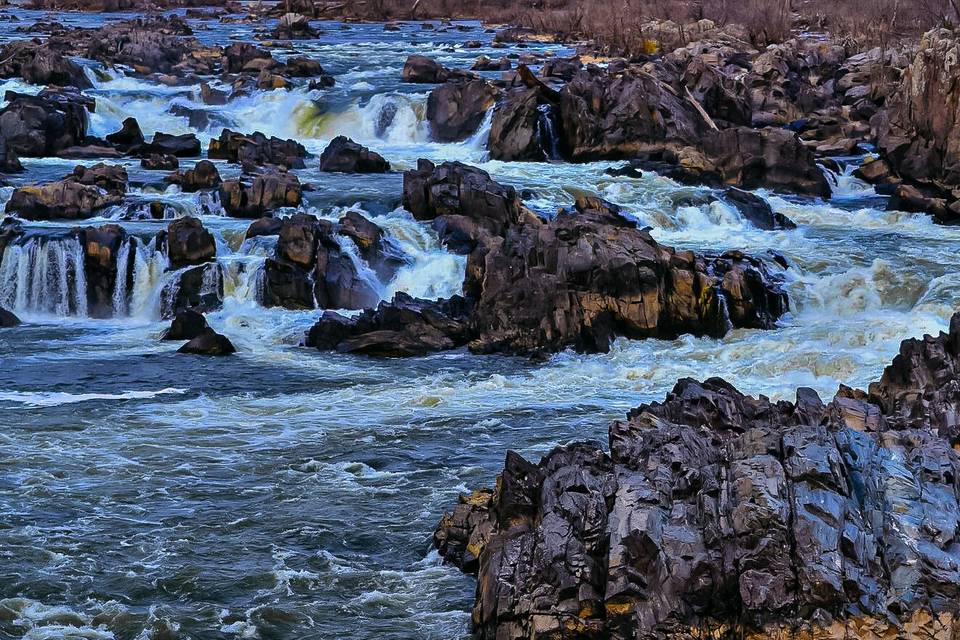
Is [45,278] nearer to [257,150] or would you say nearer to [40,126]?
[257,150]

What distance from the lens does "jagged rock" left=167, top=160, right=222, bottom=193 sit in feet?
101

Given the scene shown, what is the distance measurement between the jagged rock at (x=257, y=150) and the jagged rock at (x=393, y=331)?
12.2m

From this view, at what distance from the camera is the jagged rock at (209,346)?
22266 mm

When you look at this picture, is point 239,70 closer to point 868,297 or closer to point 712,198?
point 712,198

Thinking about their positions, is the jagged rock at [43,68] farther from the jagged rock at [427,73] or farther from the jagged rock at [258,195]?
the jagged rock at [258,195]

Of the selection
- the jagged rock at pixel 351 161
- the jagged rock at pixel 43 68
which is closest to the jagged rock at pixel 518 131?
the jagged rock at pixel 351 161

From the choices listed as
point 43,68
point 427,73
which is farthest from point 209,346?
point 43,68

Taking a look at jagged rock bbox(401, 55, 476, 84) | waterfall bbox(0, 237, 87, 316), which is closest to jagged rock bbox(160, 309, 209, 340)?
waterfall bbox(0, 237, 87, 316)

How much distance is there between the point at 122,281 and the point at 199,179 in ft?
19.9

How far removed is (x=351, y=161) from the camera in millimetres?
34188

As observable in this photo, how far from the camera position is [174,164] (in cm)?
3403

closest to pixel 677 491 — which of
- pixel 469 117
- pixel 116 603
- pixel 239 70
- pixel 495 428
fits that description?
pixel 116 603

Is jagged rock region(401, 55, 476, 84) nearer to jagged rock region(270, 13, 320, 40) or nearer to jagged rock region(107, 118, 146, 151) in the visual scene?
jagged rock region(107, 118, 146, 151)

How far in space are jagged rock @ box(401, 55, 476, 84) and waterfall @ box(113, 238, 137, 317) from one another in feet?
72.2
